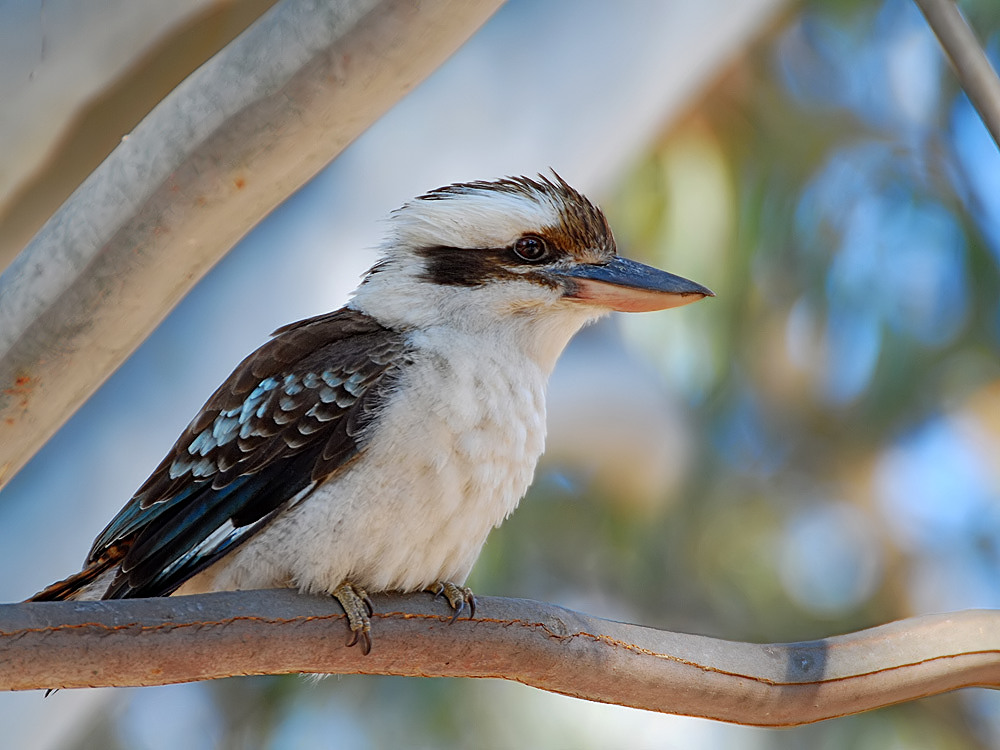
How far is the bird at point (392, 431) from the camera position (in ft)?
4.20

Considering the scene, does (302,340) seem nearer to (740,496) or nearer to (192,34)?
(192,34)

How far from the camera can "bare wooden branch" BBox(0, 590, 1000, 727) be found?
998 mm

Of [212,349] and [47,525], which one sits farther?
[212,349]

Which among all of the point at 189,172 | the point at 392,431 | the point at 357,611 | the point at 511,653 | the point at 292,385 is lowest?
the point at 511,653

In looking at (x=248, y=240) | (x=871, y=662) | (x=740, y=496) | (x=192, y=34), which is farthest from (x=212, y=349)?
(x=740, y=496)

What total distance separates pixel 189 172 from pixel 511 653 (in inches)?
24.1

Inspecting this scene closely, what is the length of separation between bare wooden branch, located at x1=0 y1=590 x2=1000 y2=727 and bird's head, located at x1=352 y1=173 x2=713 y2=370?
14.7 inches

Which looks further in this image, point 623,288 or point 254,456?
point 623,288

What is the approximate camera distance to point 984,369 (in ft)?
17.6

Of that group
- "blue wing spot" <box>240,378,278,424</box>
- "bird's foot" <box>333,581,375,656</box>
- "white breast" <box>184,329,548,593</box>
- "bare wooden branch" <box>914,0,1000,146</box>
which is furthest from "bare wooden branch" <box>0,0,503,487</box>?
"bare wooden branch" <box>914,0,1000,146</box>

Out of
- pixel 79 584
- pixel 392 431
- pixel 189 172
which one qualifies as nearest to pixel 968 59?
pixel 392 431

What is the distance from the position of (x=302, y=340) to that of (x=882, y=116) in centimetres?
507

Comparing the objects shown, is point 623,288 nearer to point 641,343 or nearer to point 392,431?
point 392,431

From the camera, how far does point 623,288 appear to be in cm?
146
